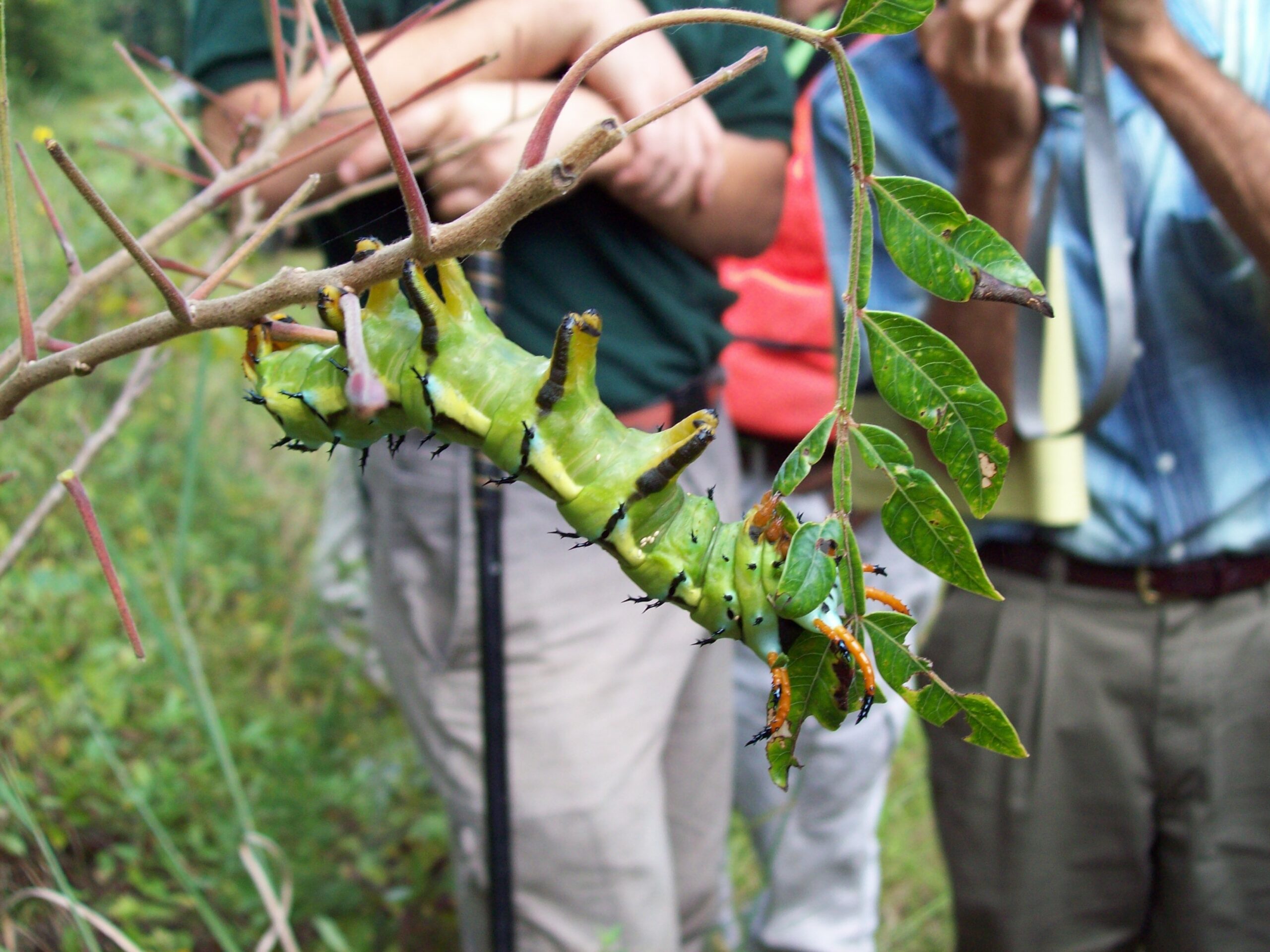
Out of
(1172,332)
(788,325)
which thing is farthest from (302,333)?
(788,325)

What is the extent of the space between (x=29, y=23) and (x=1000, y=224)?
215 cm

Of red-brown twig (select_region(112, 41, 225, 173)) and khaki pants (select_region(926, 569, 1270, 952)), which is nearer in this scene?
red-brown twig (select_region(112, 41, 225, 173))

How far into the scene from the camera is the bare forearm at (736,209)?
151 centimetres

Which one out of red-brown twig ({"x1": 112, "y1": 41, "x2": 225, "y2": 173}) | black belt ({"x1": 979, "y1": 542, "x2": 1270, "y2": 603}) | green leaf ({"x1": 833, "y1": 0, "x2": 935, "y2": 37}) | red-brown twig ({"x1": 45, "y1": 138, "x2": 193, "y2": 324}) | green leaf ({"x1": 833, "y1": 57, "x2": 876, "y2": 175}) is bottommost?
black belt ({"x1": 979, "y1": 542, "x2": 1270, "y2": 603})

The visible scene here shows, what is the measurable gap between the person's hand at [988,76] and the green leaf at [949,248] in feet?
3.47

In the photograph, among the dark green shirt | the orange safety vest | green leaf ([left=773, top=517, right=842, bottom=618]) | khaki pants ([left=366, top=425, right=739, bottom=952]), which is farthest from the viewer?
the orange safety vest

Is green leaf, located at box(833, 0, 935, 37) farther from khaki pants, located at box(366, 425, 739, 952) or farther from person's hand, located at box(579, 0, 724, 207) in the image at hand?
khaki pants, located at box(366, 425, 739, 952)

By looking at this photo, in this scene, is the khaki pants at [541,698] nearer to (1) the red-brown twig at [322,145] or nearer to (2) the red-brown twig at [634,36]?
(1) the red-brown twig at [322,145]

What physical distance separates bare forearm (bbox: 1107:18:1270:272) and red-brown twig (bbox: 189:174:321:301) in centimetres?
136

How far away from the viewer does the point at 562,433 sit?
0.60m

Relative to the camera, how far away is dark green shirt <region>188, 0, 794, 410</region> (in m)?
1.35

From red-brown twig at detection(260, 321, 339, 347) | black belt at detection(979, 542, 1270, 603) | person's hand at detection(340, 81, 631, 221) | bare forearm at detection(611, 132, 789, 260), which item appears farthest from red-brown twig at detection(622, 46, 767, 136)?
black belt at detection(979, 542, 1270, 603)

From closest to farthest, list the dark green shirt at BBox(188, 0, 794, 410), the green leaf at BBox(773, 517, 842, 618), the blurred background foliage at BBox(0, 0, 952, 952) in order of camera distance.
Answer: the green leaf at BBox(773, 517, 842, 618), the dark green shirt at BBox(188, 0, 794, 410), the blurred background foliage at BBox(0, 0, 952, 952)

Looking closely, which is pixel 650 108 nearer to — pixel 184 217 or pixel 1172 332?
pixel 184 217
